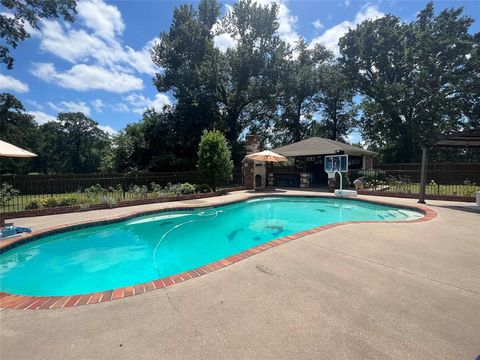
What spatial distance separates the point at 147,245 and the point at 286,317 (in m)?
4.97

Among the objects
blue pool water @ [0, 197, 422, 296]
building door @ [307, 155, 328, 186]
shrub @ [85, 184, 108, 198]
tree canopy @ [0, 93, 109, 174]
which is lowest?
blue pool water @ [0, 197, 422, 296]

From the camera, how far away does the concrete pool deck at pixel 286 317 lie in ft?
6.79

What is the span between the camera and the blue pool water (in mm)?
4695

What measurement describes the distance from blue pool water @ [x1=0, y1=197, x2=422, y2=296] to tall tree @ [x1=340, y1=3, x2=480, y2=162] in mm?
18277

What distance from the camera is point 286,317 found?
250cm

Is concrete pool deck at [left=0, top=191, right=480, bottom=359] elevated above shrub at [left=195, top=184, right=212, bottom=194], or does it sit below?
below

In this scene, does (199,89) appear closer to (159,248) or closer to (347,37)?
(347,37)

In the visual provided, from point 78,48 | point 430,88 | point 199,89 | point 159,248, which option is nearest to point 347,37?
point 430,88

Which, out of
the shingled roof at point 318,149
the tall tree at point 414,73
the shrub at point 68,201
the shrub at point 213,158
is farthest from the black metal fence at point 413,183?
the shrub at point 68,201

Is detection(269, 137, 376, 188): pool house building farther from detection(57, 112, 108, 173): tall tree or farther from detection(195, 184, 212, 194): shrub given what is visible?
detection(57, 112, 108, 173): tall tree

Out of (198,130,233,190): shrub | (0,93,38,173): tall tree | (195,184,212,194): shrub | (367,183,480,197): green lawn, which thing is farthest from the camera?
(0,93,38,173): tall tree

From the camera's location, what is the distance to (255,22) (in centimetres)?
2402

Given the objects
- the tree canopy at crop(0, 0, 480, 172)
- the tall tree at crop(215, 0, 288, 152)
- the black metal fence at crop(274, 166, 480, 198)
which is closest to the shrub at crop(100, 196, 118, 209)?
the tree canopy at crop(0, 0, 480, 172)

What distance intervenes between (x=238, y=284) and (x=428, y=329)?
6.33 ft
